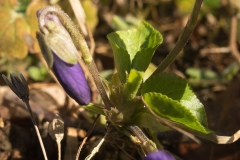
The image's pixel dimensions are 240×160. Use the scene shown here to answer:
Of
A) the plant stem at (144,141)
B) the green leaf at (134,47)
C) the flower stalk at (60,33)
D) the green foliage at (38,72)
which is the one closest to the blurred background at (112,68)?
the green foliage at (38,72)

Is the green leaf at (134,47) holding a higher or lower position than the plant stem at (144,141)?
higher

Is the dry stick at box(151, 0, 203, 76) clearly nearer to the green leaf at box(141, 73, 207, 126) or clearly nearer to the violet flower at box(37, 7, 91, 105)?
the green leaf at box(141, 73, 207, 126)

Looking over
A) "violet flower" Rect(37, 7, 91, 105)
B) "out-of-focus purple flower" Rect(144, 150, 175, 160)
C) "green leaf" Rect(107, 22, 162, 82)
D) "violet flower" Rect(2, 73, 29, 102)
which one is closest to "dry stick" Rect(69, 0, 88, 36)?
"green leaf" Rect(107, 22, 162, 82)

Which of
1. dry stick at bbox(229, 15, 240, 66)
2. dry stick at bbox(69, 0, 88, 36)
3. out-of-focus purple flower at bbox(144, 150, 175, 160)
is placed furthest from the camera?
dry stick at bbox(229, 15, 240, 66)

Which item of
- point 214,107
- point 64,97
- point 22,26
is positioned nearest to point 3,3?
point 22,26

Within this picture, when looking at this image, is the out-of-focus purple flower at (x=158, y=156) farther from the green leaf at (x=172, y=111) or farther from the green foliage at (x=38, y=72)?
the green foliage at (x=38, y=72)

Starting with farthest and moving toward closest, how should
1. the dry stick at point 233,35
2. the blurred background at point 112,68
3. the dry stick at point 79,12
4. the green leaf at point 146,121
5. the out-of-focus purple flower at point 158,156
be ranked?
the dry stick at point 233,35 < the dry stick at point 79,12 < the blurred background at point 112,68 < the green leaf at point 146,121 < the out-of-focus purple flower at point 158,156

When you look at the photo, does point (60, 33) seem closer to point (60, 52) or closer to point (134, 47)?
point (60, 52)
